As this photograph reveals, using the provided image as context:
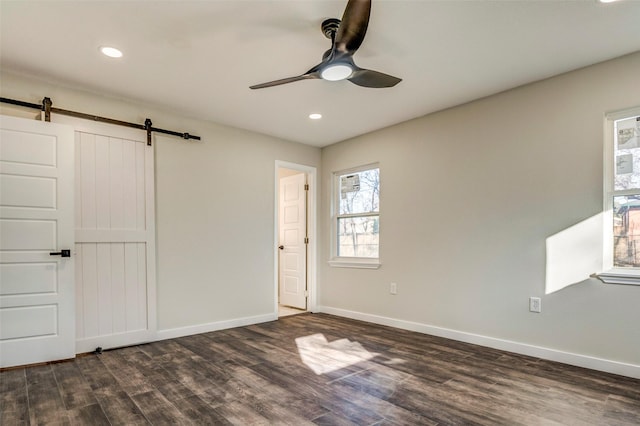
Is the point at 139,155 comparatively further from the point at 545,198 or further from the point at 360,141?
the point at 545,198

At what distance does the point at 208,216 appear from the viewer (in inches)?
164

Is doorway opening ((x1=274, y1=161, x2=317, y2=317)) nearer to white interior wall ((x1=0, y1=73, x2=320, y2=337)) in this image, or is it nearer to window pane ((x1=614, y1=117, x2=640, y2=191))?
white interior wall ((x1=0, y1=73, x2=320, y2=337))

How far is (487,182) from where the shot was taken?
11.5 ft

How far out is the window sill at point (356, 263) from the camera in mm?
4586

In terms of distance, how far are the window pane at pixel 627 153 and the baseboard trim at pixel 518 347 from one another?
1409 mm

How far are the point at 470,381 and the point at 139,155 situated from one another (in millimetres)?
3743

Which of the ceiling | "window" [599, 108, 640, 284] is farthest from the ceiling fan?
"window" [599, 108, 640, 284]

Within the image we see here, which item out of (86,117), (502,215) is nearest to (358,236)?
(502,215)

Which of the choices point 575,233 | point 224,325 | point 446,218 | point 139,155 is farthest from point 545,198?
point 139,155

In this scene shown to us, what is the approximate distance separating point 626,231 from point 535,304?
0.92 metres

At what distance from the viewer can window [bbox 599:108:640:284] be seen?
271cm

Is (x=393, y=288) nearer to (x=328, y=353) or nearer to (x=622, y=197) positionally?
(x=328, y=353)

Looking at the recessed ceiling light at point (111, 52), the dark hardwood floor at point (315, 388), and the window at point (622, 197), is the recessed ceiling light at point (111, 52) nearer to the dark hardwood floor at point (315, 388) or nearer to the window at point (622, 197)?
the dark hardwood floor at point (315, 388)

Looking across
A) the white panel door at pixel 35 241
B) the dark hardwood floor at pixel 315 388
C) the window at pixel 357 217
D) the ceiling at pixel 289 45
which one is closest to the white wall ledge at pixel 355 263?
the window at pixel 357 217
